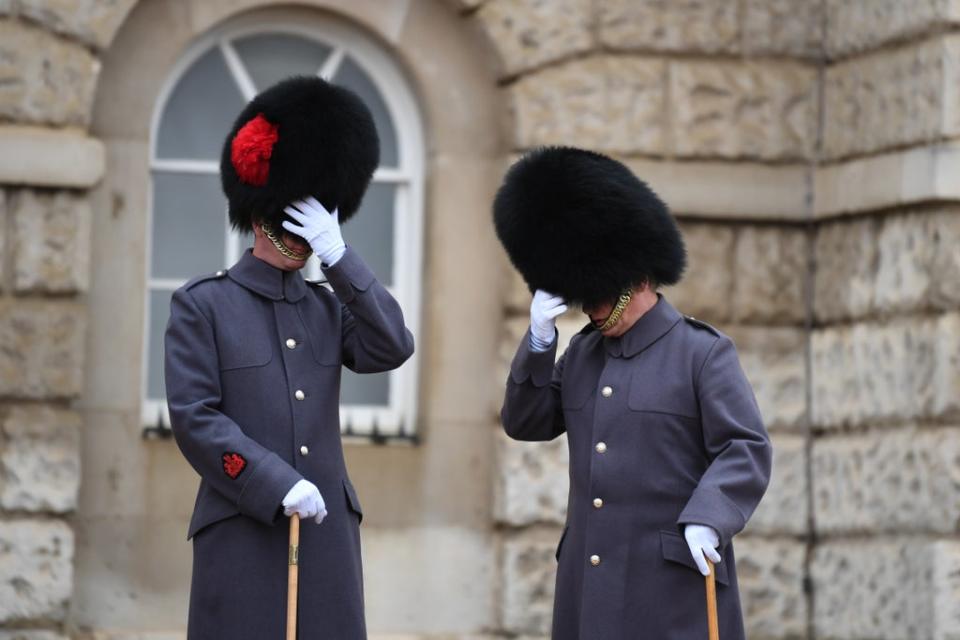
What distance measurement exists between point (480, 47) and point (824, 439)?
186 cm

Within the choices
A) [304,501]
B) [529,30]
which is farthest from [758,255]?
[304,501]

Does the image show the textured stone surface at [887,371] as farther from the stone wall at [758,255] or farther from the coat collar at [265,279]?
the coat collar at [265,279]

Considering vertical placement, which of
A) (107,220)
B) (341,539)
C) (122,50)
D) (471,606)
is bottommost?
(471,606)

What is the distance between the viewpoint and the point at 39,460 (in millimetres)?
6480

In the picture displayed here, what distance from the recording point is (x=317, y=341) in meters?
4.92

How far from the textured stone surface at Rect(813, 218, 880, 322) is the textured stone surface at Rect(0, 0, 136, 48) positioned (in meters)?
2.60

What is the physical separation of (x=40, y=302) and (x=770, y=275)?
2.59m

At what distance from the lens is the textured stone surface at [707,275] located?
23.3 ft

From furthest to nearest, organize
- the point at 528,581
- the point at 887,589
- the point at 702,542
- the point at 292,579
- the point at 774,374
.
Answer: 1. the point at 774,374
2. the point at 528,581
3. the point at 887,589
4. the point at 292,579
5. the point at 702,542

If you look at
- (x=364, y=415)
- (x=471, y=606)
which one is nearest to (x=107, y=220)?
(x=364, y=415)

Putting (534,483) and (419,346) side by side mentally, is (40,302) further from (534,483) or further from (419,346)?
(534,483)

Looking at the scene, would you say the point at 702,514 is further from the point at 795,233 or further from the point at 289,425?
the point at 795,233

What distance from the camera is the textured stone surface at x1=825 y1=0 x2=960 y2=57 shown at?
659 cm

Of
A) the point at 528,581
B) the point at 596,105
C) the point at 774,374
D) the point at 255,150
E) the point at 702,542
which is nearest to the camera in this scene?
the point at 702,542
